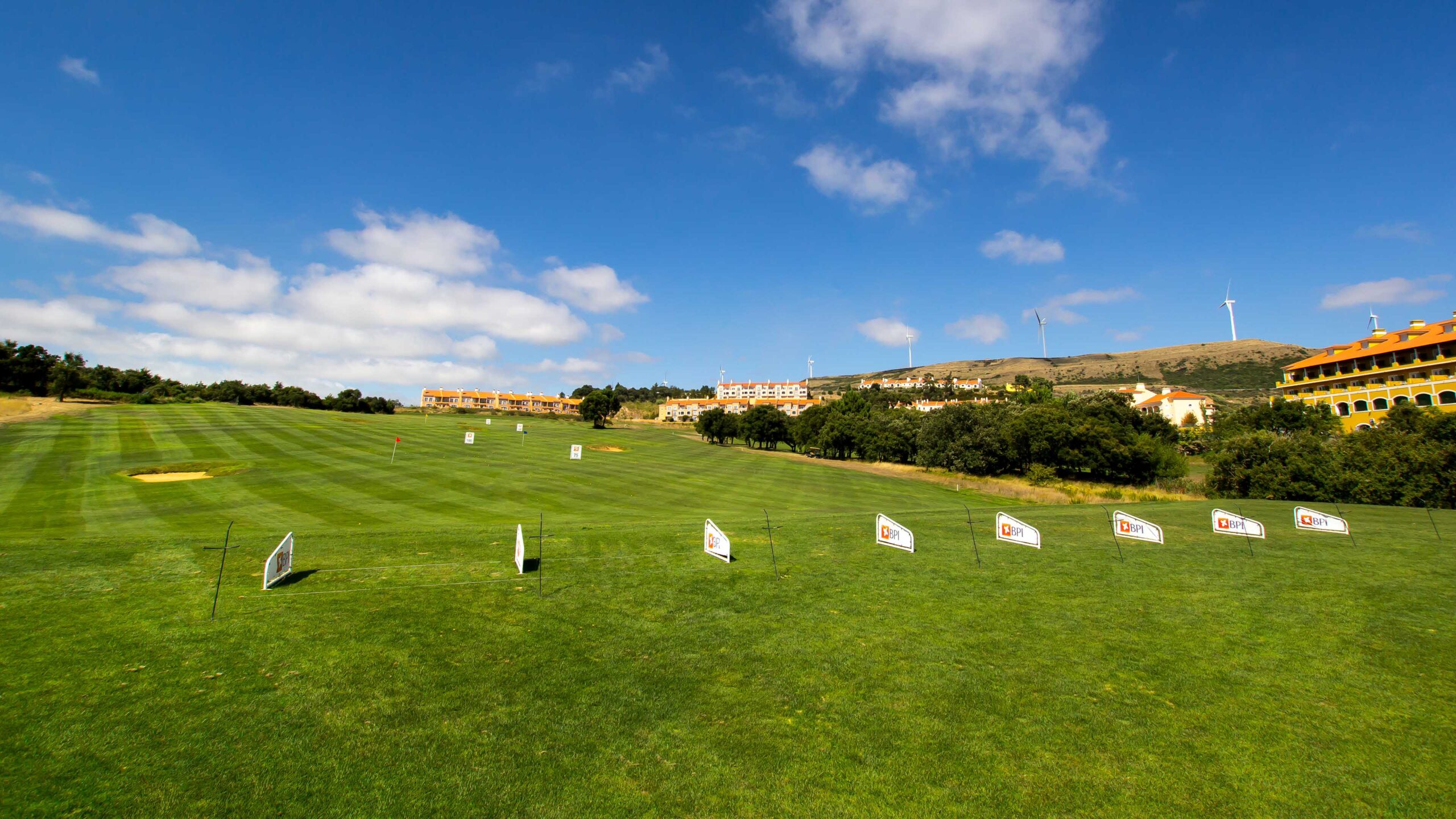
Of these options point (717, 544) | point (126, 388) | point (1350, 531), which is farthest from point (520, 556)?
point (126, 388)

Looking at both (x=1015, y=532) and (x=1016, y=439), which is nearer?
(x=1015, y=532)

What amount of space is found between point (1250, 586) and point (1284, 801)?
34.4 feet

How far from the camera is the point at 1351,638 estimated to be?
1114 centimetres

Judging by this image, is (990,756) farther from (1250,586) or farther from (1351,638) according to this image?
(1250,586)

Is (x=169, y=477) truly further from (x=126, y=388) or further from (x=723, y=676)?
(x=126, y=388)

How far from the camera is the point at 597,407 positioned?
111 meters

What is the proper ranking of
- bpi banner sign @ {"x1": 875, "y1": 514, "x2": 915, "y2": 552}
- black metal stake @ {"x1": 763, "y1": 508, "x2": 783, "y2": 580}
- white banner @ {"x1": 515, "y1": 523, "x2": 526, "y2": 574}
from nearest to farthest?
white banner @ {"x1": 515, "y1": 523, "x2": 526, "y2": 574}
black metal stake @ {"x1": 763, "y1": 508, "x2": 783, "y2": 580}
bpi banner sign @ {"x1": 875, "y1": 514, "x2": 915, "y2": 552}

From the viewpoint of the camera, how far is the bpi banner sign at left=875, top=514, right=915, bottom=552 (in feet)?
59.0

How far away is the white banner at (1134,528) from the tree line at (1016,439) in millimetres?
41516

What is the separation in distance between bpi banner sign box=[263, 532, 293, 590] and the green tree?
317 feet

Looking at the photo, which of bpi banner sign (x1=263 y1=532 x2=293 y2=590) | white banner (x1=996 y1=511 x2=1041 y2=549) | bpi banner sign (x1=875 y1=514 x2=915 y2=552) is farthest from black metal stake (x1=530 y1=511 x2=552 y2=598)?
white banner (x1=996 y1=511 x2=1041 y2=549)

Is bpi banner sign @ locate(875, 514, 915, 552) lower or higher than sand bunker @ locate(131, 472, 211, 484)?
higher

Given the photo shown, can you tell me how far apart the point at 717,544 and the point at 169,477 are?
1458 inches

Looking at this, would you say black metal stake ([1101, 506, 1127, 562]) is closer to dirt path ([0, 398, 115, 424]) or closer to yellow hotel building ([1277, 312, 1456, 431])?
yellow hotel building ([1277, 312, 1456, 431])
